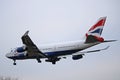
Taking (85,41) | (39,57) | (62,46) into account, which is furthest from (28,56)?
(85,41)

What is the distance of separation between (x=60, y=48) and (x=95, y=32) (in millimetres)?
8813

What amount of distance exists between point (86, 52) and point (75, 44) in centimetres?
396

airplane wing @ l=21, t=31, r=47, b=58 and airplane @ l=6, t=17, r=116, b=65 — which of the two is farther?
airplane @ l=6, t=17, r=116, b=65

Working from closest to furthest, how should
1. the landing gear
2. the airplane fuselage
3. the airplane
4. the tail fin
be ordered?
1. the tail fin
2. the airplane
3. the airplane fuselage
4. the landing gear

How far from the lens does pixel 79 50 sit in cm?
8856

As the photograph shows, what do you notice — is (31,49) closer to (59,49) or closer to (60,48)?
(59,49)

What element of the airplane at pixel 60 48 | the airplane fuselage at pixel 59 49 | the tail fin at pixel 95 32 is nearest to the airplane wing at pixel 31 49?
the airplane at pixel 60 48

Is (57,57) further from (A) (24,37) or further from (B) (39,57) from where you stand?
(A) (24,37)

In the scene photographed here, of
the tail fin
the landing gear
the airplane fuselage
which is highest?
the tail fin

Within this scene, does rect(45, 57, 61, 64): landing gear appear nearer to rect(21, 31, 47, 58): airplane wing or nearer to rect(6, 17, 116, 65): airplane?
rect(6, 17, 116, 65): airplane

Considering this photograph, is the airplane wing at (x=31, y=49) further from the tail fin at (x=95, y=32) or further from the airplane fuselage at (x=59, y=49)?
the tail fin at (x=95, y=32)

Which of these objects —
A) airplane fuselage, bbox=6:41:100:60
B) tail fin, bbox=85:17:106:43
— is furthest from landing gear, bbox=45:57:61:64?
tail fin, bbox=85:17:106:43

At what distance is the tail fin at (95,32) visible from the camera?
85250mm

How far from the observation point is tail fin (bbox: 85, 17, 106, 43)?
3356 inches
